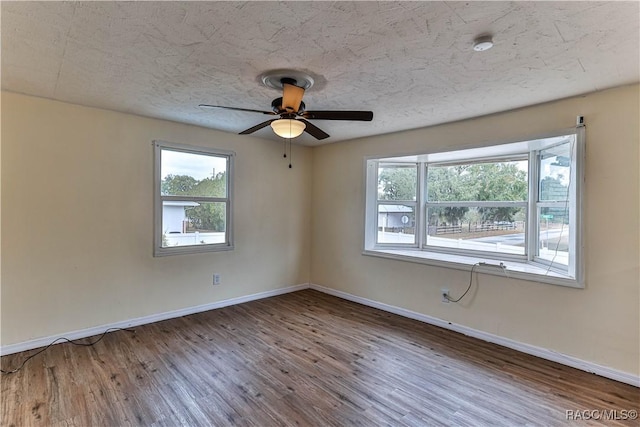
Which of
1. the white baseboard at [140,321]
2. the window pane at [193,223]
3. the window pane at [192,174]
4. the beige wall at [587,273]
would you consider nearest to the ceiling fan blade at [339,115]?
the beige wall at [587,273]

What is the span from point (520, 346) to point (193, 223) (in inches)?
153

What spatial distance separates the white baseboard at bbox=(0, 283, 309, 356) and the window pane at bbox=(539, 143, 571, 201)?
→ 3612mm

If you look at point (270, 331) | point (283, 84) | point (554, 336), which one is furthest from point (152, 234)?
point (554, 336)

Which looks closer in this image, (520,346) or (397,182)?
(520,346)

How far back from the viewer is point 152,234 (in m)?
3.65

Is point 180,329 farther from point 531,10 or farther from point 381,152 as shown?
point 531,10

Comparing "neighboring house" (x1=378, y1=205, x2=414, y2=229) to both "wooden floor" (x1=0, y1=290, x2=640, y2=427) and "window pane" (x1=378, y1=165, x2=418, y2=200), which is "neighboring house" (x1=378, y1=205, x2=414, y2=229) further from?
"wooden floor" (x1=0, y1=290, x2=640, y2=427)

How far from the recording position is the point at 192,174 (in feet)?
13.1

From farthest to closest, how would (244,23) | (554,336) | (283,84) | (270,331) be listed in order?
(270,331) < (554,336) < (283,84) < (244,23)

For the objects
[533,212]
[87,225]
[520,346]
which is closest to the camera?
[520,346]

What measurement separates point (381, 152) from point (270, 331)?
2.69 meters

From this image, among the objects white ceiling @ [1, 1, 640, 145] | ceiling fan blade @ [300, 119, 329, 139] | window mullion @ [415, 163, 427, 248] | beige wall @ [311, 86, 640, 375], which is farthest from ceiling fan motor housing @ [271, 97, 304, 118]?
window mullion @ [415, 163, 427, 248]

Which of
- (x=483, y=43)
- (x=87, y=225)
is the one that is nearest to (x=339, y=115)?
(x=483, y=43)

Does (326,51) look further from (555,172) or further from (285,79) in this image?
(555,172)
